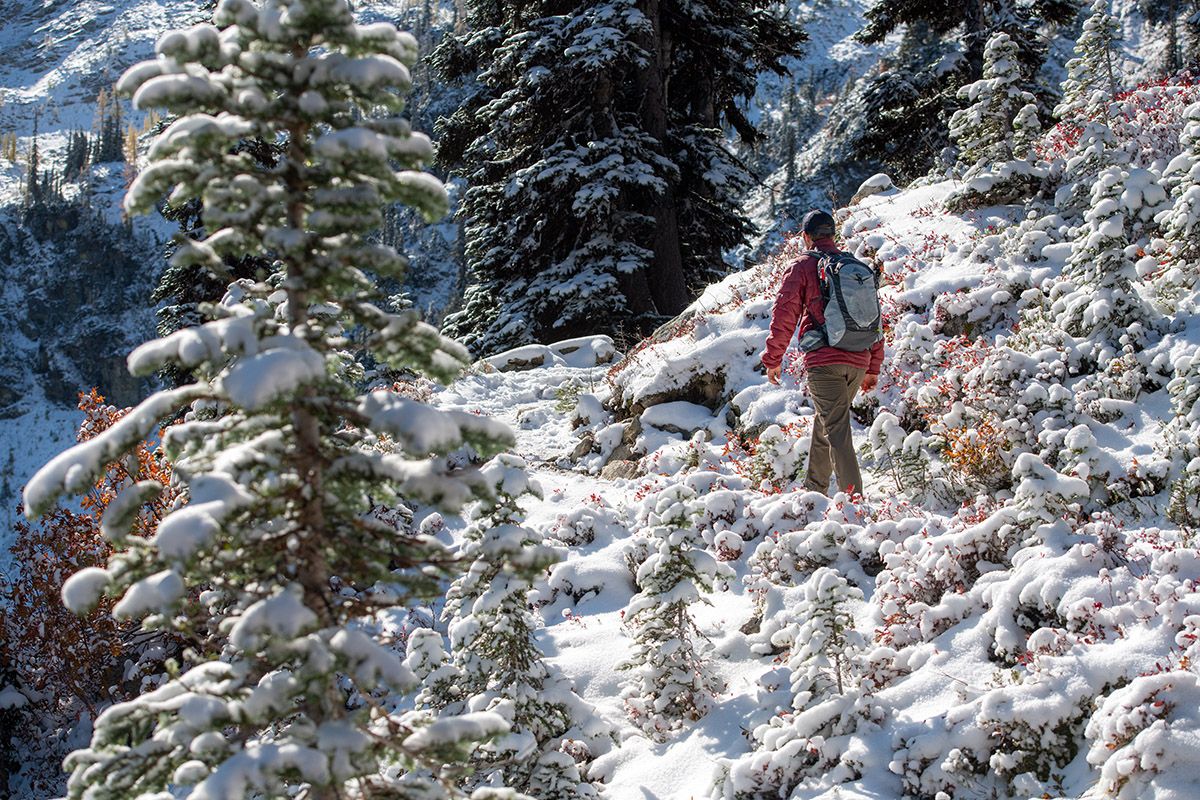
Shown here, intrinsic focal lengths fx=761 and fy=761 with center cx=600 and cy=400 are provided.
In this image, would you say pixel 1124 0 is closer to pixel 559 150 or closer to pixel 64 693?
pixel 559 150

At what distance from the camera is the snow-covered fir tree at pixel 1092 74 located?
7.97 metres

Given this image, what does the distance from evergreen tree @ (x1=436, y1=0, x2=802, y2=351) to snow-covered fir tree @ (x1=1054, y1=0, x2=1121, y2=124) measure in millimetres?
6142

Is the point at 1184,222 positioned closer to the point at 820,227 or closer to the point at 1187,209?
the point at 1187,209

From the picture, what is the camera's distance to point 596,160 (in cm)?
1348

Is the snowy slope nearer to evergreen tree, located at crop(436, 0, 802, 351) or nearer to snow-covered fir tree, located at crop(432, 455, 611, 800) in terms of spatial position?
snow-covered fir tree, located at crop(432, 455, 611, 800)

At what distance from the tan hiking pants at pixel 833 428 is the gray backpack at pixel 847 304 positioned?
0.67 ft

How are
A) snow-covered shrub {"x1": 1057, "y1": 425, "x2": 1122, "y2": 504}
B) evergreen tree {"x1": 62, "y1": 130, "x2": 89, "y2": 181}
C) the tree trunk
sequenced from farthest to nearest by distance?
1. evergreen tree {"x1": 62, "y1": 130, "x2": 89, "y2": 181}
2. the tree trunk
3. snow-covered shrub {"x1": 1057, "y1": 425, "x2": 1122, "y2": 504}

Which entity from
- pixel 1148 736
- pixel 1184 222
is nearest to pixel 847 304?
pixel 1184 222

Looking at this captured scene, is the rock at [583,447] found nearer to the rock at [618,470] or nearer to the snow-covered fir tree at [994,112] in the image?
the rock at [618,470]

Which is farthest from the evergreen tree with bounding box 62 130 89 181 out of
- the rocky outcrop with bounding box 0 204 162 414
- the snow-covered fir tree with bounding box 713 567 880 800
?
the snow-covered fir tree with bounding box 713 567 880 800

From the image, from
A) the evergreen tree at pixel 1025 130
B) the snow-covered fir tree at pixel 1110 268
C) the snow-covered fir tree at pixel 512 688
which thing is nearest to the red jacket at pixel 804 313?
the snow-covered fir tree at pixel 1110 268

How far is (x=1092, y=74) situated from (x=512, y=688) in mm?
8993

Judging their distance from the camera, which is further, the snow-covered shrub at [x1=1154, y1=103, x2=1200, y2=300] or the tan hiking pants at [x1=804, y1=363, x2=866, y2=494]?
the tan hiking pants at [x1=804, y1=363, x2=866, y2=494]

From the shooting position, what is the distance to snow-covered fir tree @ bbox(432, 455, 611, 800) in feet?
12.8
